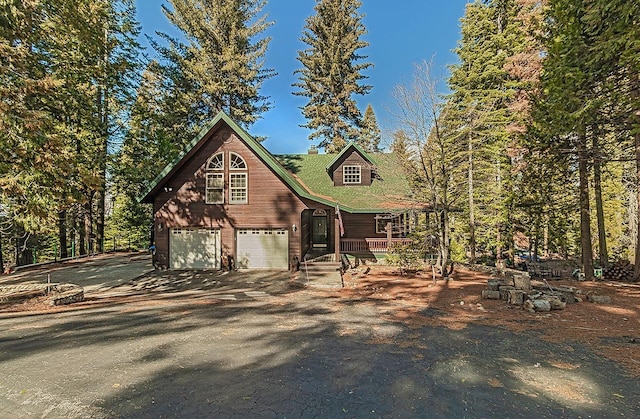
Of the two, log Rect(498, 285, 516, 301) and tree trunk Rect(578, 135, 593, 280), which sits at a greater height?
tree trunk Rect(578, 135, 593, 280)

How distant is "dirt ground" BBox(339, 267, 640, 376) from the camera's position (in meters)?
6.01

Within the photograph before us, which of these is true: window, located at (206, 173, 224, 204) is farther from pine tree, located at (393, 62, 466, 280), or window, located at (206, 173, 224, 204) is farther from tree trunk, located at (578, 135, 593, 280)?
tree trunk, located at (578, 135, 593, 280)

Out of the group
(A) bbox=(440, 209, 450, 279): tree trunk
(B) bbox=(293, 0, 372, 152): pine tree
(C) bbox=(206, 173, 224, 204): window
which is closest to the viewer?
(A) bbox=(440, 209, 450, 279): tree trunk

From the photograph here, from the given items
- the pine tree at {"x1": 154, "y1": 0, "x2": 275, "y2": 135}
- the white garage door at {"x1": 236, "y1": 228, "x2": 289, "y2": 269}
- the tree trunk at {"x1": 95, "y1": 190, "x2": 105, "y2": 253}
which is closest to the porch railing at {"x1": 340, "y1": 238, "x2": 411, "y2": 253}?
the white garage door at {"x1": 236, "y1": 228, "x2": 289, "y2": 269}

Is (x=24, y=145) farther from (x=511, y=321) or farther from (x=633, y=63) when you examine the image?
(x=633, y=63)

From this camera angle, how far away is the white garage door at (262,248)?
50.4ft

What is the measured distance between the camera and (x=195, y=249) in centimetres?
1537

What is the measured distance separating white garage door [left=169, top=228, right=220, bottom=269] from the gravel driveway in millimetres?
7393

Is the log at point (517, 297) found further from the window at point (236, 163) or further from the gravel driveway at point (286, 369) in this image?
the window at point (236, 163)

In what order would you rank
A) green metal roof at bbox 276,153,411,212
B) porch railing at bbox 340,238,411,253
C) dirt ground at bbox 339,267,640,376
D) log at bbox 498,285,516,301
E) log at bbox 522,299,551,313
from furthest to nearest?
porch railing at bbox 340,238,411,253
green metal roof at bbox 276,153,411,212
log at bbox 498,285,516,301
log at bbox 522,299,551,313
dirt ground at bbox 339,267,640,376

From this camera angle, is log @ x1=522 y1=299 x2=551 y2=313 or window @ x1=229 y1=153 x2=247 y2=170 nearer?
log @ x1=522 y1=299 x2=551 y2=313

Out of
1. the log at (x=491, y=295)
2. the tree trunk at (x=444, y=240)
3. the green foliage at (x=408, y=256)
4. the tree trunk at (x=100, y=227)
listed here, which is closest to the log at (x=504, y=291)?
the log at (x=491, y=295)

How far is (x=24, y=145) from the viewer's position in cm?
851

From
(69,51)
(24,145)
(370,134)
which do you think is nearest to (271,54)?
(370,134)
